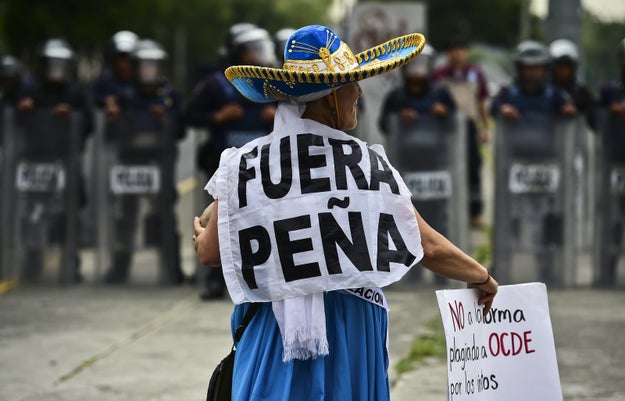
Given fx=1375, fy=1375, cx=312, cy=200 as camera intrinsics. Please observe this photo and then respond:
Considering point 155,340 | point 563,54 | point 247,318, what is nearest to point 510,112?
point 563,54

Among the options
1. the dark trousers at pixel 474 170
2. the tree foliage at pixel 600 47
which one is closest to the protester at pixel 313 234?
the dark trousers at pixel 474 170

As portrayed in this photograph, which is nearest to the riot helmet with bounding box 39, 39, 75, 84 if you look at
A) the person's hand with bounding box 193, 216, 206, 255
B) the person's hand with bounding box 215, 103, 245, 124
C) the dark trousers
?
the person's hand with bounding box 215, 103, 245, 124

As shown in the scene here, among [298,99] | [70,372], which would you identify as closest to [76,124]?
[70,372]

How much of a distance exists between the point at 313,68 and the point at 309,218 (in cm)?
42

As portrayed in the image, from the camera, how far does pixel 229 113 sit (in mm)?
9859

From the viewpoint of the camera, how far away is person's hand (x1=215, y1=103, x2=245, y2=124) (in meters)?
9.86

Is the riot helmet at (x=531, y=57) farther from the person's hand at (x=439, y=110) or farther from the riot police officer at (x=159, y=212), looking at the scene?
the riot police officer at (x=159, y=212)

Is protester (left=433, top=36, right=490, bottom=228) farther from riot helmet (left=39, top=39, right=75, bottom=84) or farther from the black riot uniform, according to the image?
riot helmet (left=39, top=39, right=75, bottom=84)

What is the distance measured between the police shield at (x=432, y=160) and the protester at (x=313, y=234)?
6.87 m

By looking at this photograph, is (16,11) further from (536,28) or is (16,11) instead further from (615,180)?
(536,28)

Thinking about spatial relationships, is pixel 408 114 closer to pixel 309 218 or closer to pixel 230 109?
pixel 230 109

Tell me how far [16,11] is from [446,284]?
2295cm

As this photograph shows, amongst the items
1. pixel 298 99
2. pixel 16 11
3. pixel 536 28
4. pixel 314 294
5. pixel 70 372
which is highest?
pixel 536 28

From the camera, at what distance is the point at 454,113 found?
1095 centimetres
